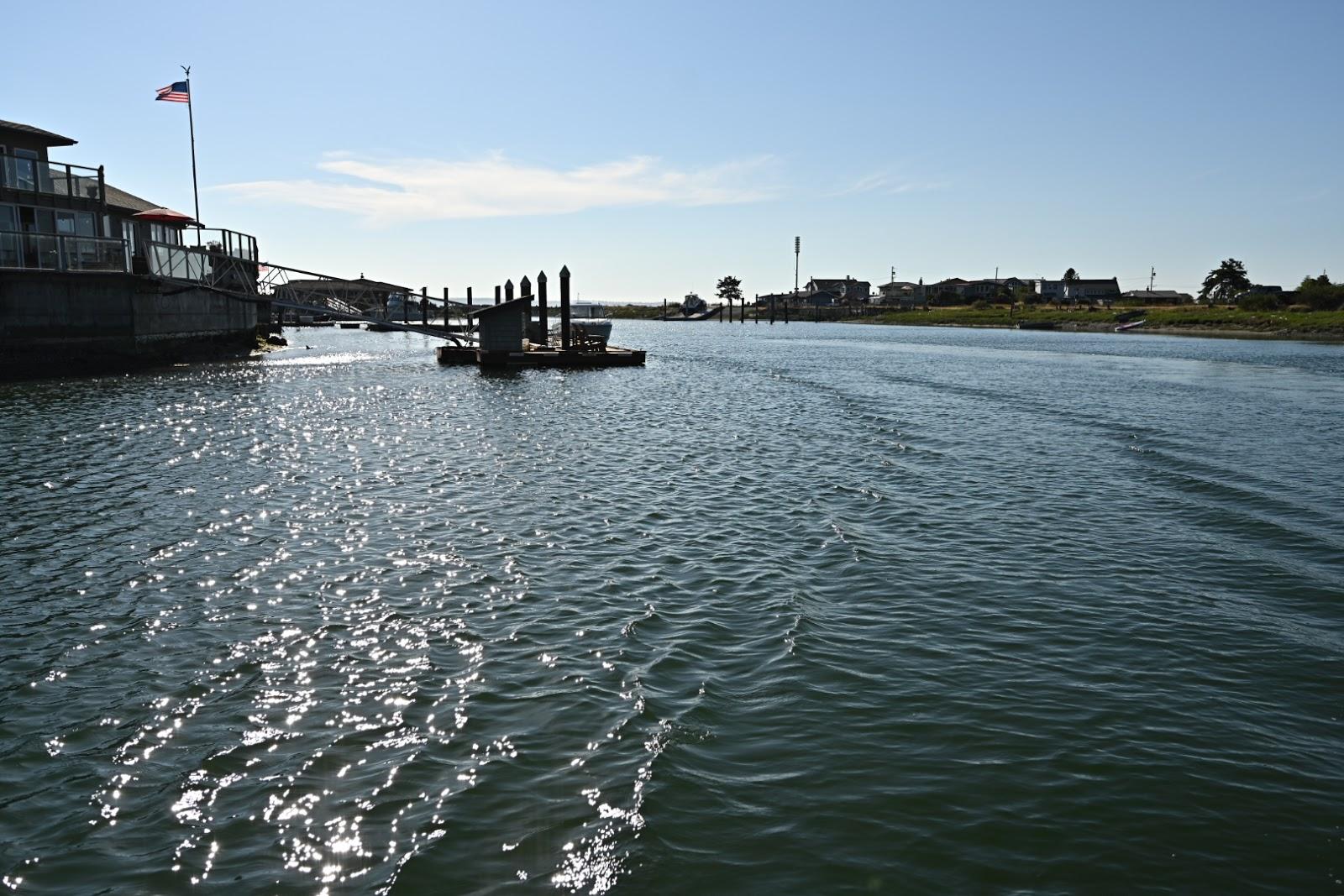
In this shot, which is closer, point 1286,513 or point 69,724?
point 69,724

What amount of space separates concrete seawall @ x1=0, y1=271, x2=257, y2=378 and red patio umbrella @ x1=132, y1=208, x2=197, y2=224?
266 inches

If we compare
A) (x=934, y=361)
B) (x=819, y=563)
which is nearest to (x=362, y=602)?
(x=819, y=563)

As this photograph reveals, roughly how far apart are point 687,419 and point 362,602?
67.5 ft

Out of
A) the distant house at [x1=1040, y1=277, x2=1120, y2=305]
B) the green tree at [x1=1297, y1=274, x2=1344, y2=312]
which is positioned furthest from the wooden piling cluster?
the distant house at [x1=1040, y1=277, x2=1120, y2=305]

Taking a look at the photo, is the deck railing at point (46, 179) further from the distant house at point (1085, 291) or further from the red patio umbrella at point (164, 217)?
the distant house at point (1085, 291)

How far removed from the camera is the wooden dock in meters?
48.7

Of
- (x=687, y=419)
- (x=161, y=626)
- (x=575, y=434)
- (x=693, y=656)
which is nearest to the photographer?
(x=693, y=656)

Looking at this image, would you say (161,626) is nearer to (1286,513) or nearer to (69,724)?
(69,724)

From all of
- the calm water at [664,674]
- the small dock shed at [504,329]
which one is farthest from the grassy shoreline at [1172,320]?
the calm water at [664,674]

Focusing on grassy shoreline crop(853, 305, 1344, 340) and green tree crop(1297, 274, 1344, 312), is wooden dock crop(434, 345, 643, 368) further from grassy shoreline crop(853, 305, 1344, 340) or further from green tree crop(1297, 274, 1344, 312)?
green tree crop(1297, 274, 1344, 312)

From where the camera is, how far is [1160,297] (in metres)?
172

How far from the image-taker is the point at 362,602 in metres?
11.2

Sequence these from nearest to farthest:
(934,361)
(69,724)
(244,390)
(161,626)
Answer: (69,724)
(161,626)
(244,390)
(934,361)

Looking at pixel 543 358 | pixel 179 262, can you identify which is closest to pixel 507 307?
pixel 543 358
